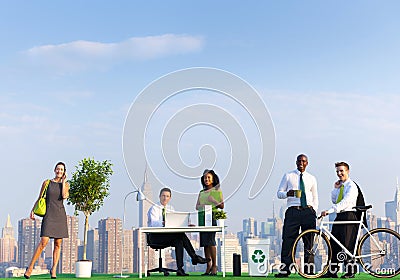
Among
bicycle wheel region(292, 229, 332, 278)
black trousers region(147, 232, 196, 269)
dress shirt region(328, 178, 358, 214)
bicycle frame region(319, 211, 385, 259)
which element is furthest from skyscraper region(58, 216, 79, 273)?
dress shirt region(328, 178, 358, 214)

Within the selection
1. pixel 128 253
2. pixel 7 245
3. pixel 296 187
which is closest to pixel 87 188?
pixel 128 253

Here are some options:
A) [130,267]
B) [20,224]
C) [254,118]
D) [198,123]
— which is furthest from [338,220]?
[20,224]

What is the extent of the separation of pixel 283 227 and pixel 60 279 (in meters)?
3.55

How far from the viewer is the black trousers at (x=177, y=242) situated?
9.14m

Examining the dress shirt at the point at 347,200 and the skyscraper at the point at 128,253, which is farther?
the skyscraper at the point at 128,253

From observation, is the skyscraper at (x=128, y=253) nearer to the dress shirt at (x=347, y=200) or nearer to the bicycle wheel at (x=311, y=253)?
the bicycle wheel at (x=311, y=253)

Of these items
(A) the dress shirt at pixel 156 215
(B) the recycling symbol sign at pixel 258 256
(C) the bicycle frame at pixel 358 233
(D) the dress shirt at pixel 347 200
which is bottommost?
(B) the recycling symbol sign at pixel 258 256

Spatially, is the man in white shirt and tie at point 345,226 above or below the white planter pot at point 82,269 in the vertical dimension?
above

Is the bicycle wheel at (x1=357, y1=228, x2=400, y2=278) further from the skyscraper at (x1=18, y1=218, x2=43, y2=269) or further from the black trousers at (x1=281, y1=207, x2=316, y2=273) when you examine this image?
the skyscraper at (x1=18, y1=218, x2=43, y2=269)

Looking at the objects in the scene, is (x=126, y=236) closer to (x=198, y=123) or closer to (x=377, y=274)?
(x=198, y=123)

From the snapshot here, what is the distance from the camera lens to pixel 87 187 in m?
10.3

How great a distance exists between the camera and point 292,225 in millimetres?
8109

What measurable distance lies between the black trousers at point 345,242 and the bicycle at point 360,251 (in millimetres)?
39

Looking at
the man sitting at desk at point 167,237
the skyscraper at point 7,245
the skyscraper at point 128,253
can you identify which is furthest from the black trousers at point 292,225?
the skyscraper at point 7,245
